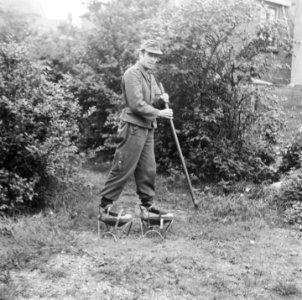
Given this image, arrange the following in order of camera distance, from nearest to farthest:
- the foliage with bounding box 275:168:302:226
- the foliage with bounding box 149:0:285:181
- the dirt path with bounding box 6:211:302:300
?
the dirt path with bounding box 6:211:302:300, the foliage with bounding box 275:168:302:226, the foliage with bounding box 149:0:285:181

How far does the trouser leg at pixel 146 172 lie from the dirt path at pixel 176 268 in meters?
0.51

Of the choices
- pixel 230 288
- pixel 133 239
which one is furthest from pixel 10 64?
pixel 230 288

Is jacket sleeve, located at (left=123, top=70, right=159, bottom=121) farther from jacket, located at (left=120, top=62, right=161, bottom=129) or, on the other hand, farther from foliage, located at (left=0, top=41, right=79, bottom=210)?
foliage, located at (left=0, top=41, right=79, bottom=210)

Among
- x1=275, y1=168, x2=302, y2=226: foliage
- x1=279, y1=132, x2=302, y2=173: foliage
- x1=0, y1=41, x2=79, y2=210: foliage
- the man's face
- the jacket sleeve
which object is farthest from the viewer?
x1=279, y1=132, x2=302, y2=173: foliage

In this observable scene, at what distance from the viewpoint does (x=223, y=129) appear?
8.45m

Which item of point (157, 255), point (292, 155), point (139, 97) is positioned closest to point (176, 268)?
point (157, 255)

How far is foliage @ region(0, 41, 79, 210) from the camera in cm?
617

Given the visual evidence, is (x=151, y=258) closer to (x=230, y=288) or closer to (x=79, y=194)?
(x=230, y=288)

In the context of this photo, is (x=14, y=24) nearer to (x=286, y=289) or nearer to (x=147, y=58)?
(x=147, y=58)

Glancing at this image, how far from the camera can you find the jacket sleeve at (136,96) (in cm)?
554

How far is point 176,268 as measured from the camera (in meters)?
4.79

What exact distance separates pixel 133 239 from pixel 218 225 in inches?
48.8

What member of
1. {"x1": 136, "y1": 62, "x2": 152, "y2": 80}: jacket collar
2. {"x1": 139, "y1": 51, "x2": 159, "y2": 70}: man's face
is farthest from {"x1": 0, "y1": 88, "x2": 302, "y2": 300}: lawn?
{"x1": 139, "y1": 51, "x2": 159, "y2": 70}: man's face

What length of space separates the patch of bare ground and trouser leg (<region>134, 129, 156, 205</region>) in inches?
17.7
